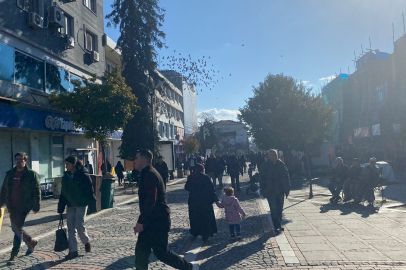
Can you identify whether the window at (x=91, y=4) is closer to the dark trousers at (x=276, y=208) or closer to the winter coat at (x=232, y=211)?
the winter coat at (x=232, y=211)

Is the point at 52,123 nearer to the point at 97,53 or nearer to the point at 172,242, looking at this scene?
the point at 97,53

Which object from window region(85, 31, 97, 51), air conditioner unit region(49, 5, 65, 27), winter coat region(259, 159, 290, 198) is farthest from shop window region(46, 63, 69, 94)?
winter coat region(259, 159, 290, 198)

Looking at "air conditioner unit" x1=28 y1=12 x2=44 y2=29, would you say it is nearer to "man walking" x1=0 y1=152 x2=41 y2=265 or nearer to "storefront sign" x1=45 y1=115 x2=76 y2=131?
"storefront sign" x1=45 y1=115 x2=76 y2=131

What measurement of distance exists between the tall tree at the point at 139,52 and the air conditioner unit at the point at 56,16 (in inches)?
306

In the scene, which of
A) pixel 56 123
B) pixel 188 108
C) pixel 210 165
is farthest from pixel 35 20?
pixel 188 108

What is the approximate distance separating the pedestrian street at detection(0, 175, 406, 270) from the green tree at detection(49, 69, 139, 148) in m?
5.58

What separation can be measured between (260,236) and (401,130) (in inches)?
1084

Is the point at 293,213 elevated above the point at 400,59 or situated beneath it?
situated beneath

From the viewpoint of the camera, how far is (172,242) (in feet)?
23.4

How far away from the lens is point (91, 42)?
878 inches

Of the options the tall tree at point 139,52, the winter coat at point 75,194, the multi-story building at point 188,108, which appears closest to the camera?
the winter coat at point 75,194

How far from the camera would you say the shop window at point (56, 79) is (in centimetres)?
1705

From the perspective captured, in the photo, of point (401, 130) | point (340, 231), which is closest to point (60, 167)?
point (340, 231)

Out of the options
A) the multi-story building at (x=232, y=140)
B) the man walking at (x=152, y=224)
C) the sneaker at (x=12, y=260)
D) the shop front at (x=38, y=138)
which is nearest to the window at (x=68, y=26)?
the shop front at (x=38, y=138)
